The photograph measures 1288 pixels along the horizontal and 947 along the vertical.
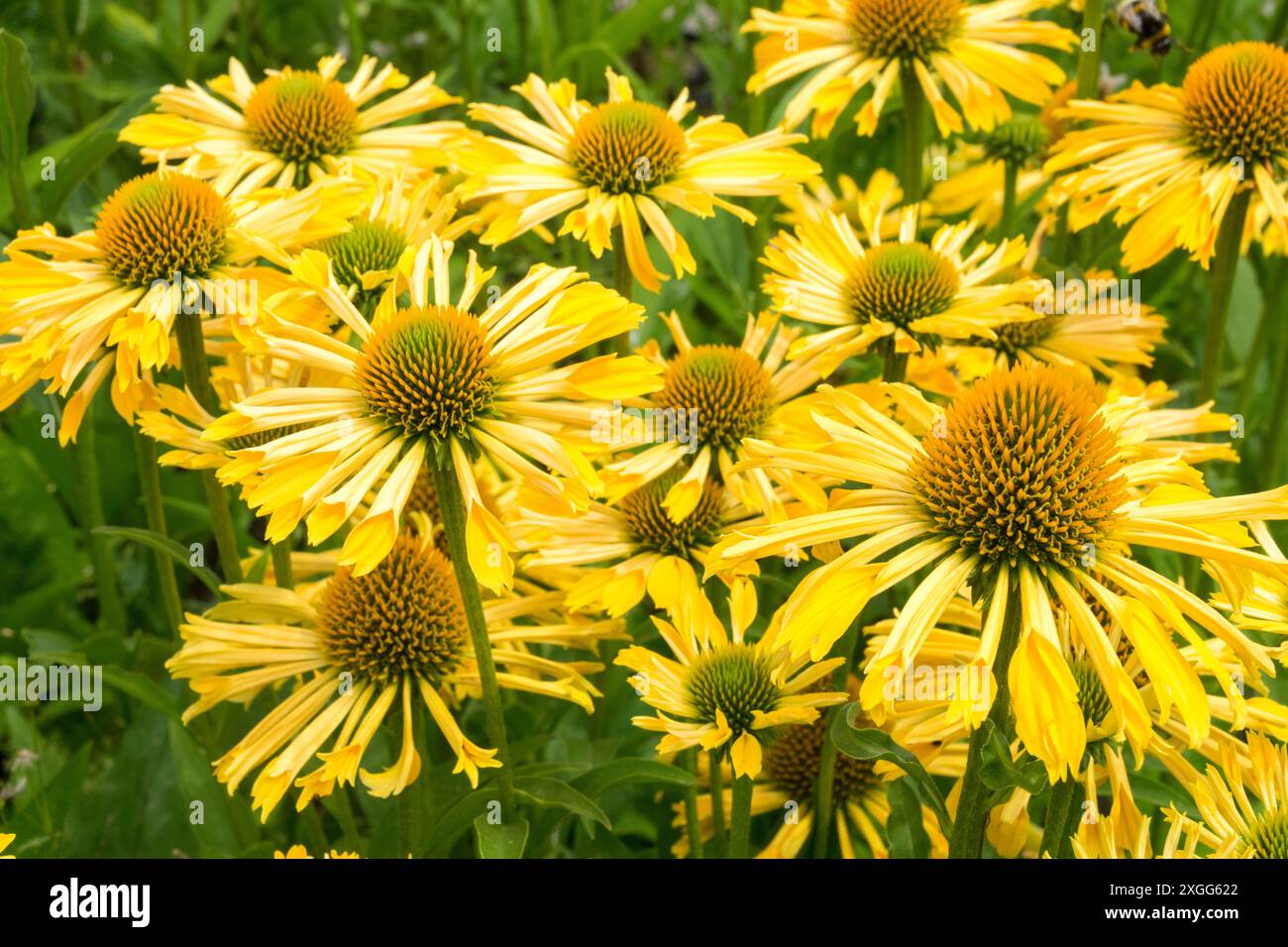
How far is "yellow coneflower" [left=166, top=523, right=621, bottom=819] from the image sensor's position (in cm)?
157

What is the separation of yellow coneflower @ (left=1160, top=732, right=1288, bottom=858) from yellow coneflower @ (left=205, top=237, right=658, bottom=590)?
728mm

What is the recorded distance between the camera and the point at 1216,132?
2.00m

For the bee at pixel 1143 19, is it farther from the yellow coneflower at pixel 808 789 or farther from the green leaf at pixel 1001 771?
the green leaf at pixel 1001 771

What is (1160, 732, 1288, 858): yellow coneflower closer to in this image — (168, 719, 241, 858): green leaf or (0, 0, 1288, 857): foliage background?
(0, 0, 1288, 857): foliage background

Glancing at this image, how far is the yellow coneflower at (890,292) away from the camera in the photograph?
1.78 metres

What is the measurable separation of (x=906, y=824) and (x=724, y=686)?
1.12ft

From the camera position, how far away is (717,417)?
1.76 metres

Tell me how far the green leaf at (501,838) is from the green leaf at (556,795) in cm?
3

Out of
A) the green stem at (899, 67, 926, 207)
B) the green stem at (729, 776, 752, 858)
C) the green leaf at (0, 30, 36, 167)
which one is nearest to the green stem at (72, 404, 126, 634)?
the green leaf at (0, 30, 36, 167)

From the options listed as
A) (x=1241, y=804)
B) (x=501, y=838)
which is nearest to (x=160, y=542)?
(x=501, y=838)

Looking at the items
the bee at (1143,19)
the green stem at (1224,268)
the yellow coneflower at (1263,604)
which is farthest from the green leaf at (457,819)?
the bee at (1143,19)

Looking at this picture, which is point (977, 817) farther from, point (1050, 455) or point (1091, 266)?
point (1091, 266)

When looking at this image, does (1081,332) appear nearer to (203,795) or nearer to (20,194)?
(203,795)

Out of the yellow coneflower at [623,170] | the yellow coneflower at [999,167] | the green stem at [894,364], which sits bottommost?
the green stem at [894,364]
